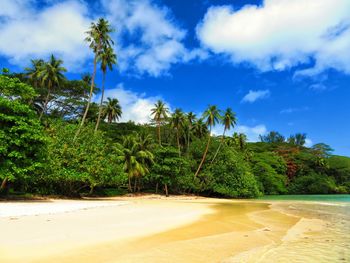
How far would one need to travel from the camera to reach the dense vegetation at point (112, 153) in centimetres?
2302

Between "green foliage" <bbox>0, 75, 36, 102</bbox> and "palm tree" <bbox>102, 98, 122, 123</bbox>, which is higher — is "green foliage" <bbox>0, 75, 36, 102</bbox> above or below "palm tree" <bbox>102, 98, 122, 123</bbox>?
below

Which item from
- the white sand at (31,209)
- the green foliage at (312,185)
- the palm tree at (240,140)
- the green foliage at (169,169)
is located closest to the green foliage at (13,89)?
the white sand at (31,209)

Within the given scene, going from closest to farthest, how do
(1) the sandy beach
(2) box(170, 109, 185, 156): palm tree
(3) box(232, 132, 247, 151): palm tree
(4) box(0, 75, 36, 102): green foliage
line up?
1. (1) the sandy beach
2. (4) box(0, 75, 36, 102): green foliage
3. (2) box(170, 109, 185, 156): palm tree
4. (3) box(232, 132, 247, 151): palm tree

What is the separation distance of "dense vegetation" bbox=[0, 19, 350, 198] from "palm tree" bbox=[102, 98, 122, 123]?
18 centimetres

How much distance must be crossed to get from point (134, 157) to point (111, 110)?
15.8 meters

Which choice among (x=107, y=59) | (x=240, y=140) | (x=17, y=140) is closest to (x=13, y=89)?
(x=17, y=140)

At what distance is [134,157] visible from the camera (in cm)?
4300

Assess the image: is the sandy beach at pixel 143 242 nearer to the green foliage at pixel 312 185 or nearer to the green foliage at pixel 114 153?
the green foliage at pixel 114 153

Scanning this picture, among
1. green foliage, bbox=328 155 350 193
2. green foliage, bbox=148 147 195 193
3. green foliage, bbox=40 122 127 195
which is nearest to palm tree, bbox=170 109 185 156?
green foliage, bbox=148 147 195 193

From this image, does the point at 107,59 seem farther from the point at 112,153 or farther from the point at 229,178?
the point at 229,178

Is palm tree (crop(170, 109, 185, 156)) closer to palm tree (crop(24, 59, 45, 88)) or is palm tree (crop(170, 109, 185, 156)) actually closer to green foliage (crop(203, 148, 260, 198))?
green foliage (crop(203, 148, 260, 198))

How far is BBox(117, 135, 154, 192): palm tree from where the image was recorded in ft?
140

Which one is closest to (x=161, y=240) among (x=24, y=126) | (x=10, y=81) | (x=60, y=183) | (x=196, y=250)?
(x=196, y=250)

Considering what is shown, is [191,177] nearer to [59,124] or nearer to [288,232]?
[59,124]
